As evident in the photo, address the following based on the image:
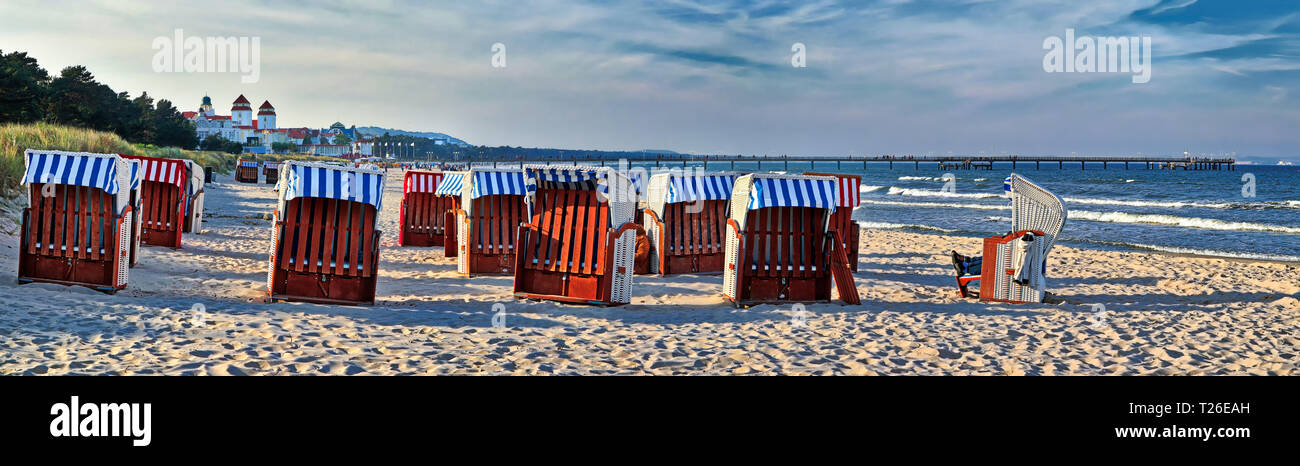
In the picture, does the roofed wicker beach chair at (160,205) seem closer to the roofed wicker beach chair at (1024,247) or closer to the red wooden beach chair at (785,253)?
the red wooden beach chair at (785,253)

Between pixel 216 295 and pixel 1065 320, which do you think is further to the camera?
pixel 216 295

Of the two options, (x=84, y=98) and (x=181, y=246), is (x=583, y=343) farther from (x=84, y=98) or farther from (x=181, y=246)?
(x=84, y=98)

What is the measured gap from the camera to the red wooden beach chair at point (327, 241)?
753cm

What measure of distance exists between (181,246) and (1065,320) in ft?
40.7

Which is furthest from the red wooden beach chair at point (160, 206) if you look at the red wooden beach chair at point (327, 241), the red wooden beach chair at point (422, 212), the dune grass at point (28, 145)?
the red wooden beach chair at point (327, 241)

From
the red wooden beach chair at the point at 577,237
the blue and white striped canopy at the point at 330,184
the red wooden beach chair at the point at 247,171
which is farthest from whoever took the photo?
the red wooden beach chair at the point at 247,171

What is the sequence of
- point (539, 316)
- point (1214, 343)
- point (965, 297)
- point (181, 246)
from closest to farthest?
1. point (1214, 343)
2. point (539, 316)
3. point (965, 297)
4. point (181, 246)

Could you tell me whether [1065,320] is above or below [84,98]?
below

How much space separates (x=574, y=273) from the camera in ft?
26.2

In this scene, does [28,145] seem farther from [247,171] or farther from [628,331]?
[247,171]

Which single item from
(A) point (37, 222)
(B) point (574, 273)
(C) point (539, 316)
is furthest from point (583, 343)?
(A) point (37, 222)

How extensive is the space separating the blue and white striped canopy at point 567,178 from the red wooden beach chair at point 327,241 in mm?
1455

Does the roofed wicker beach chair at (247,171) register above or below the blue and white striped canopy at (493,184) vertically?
above
